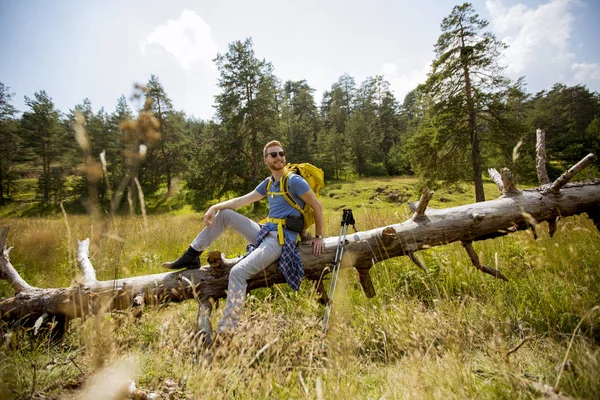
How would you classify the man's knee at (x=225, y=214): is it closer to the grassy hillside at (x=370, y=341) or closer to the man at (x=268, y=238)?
the man at (x=268, y=238)

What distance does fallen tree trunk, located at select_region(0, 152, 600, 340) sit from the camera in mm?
3100


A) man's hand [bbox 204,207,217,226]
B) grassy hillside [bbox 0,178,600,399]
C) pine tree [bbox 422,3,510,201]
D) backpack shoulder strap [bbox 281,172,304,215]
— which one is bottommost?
grassy hillside [bbox 0,178,600,399]

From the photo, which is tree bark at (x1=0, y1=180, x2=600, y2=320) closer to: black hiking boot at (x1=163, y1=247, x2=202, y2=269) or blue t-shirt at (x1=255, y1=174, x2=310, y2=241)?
black hiking boot at (x1=163, y1=247, x2=202, y2=269)

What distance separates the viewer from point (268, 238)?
128 inches

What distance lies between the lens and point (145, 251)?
18.9 feet

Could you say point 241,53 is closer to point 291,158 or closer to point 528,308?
point 291,158

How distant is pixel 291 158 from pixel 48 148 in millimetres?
33320

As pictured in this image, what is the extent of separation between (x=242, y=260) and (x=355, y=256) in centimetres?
147

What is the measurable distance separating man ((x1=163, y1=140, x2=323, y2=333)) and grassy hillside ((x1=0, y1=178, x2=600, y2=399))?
1.21ft

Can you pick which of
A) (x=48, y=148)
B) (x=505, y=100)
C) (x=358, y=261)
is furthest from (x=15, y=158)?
(x=505, y=100)

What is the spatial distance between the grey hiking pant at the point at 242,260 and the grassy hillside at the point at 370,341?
22 centimetres

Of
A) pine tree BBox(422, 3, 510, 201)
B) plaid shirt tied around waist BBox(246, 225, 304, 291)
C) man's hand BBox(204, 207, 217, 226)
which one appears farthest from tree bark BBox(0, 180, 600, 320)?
pine tree BBox(422, 3, 510, 201)

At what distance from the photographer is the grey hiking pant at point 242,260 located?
266 centimetres

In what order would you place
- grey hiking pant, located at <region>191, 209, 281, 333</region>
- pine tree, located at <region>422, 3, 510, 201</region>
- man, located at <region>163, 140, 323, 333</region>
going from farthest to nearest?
pine tree, located at <region>422, 3, 510, 201</region>
man, located at <region>163, 140, 323, 333</region>
grey hiking pant, located at <region>191, 209, 281, 333</region>
